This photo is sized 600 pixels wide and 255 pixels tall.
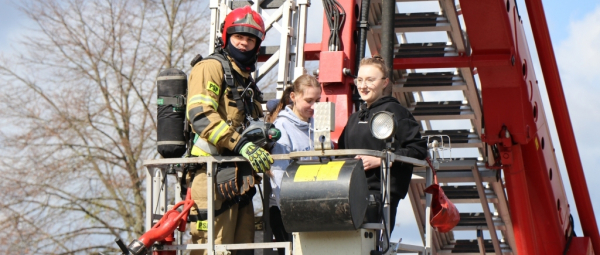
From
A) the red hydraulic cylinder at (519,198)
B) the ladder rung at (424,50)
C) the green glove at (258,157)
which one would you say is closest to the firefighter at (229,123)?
the green glove at (258,157)

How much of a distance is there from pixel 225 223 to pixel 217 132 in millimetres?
632

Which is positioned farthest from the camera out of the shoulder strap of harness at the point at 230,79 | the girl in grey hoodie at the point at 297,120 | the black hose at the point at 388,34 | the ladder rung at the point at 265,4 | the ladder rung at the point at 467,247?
the ladder rung at the point at 467,247

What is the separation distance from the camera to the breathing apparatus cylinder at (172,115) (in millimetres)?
6117

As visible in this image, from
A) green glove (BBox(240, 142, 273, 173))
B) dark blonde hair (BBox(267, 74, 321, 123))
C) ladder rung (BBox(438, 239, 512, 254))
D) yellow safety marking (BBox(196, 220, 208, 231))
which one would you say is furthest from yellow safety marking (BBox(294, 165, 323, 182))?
ladder rung (BBox(438, 239, 512, 254))

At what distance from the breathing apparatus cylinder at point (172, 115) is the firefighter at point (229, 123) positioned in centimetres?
13

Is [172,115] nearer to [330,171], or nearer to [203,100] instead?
[203,100]

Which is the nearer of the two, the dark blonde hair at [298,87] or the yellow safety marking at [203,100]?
the yellow safety marking at [203,100]

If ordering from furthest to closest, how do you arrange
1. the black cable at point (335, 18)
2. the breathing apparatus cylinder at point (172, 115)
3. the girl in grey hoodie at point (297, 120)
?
1. the black cable at point (335, 18)
2. the girl in grey hoodie at point (297, 120)
3. the breathing apparatus cylinder at point (172, 115)

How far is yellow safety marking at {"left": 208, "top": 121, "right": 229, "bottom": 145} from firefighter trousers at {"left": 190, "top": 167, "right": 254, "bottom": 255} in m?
0.37

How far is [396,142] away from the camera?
18.2 feet

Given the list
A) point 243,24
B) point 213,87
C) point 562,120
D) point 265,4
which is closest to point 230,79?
point 213,87

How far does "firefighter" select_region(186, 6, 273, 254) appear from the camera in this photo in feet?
18.8

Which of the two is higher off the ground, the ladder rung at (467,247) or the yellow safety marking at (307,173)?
the yellow safety marking at (307,173)

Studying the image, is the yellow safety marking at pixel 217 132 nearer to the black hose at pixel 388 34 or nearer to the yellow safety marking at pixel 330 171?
the yellow safety marking at pixel 330 171
